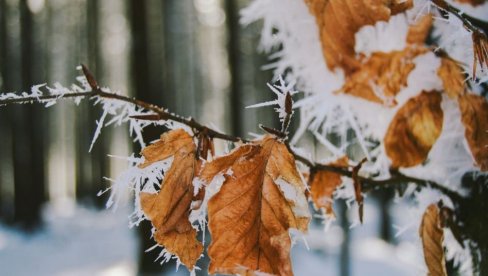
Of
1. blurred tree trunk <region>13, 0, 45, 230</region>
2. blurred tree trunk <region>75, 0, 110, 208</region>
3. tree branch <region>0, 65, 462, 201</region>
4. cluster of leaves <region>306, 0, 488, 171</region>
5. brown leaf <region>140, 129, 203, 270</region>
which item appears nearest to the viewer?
tree branch <region>0, 65, 462, 201</region>

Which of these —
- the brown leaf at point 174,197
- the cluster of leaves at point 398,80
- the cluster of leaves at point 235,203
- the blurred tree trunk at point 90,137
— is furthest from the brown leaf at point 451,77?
the blurred tree trunk at point 90,137

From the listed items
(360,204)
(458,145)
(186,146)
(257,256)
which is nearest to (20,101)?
(186,146)

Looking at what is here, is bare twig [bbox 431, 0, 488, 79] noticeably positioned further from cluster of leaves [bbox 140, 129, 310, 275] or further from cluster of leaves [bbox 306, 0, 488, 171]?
cluster of leaves [bbox 140, 129, 310, 275]

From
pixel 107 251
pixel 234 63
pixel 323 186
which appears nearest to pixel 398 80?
pixel 323 186

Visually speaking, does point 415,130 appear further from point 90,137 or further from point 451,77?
point 90,137

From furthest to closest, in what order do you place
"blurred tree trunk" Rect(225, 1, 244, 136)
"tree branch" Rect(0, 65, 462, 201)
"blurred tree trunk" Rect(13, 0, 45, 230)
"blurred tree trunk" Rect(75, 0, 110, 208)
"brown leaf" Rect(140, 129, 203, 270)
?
"blurred tree trunk" Rect(75, 0, 110, 208), "blurred tree trunk" Rect(13, 0, 45, 230), "blurred tree trunk" Rect(225, 1, 244, 136), "brown leaf" Rect(140, 129, 203, 270), "tree branch" Rect(0, 65, 462, 201)

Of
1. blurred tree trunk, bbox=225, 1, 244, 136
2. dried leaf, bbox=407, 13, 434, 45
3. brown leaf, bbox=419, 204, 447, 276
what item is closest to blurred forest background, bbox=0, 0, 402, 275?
blurred tree trunk, bbox=225, 1, 244, 136

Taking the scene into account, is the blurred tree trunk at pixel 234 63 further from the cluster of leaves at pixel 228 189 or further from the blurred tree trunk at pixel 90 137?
the cluster of leaves at pixel 228 189
